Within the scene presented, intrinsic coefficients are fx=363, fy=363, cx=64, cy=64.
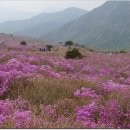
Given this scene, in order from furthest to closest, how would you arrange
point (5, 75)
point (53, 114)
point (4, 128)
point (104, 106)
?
1. point (5, 75)
2. point (104, 106)
3. point (53, 114)
4. point (4, 128)

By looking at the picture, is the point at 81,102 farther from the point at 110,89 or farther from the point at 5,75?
the point at 5,75

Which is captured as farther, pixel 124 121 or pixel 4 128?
pixel 124 121

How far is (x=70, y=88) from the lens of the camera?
38.9 ft

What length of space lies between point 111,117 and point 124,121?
350mm

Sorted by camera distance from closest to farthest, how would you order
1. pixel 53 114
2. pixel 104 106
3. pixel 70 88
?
pixel 53 114 < pixel 104 106 < pixel 70 88

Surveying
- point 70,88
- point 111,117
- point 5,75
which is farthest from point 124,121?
point 5,75

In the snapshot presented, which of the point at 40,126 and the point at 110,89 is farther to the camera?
the point at 110,89

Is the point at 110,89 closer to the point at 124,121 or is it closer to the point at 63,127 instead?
the point at 124,121

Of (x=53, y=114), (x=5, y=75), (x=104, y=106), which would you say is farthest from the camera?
(x=5, y=75)

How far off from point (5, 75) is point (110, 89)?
12.4ft

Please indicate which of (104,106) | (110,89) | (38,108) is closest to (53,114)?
(38,108)

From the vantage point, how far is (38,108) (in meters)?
9.95

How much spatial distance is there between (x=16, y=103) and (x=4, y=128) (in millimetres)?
2656

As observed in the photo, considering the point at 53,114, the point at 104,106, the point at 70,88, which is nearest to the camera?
the point at 53,114
